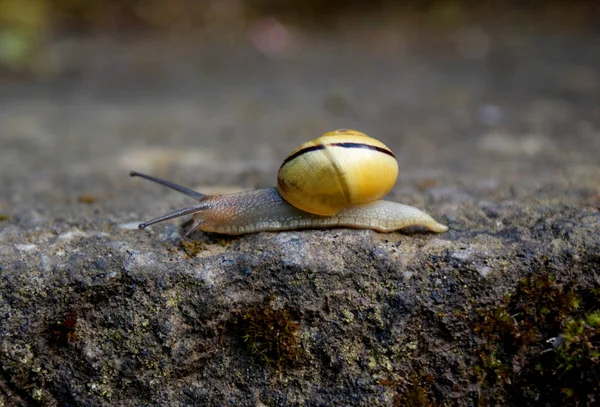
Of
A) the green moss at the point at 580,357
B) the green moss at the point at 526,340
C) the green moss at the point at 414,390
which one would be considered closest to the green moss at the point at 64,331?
the green moss at the point at 414,390

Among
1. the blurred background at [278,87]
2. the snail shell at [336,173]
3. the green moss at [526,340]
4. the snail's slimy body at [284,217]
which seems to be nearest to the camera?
the green moss at [526,340]

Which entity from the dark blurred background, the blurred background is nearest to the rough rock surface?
the blurred background

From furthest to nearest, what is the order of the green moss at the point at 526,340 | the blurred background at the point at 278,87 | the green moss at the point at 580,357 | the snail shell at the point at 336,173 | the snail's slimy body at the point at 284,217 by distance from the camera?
1. the blurred background at the point at 278,87
2. the snail's slimy body at the point at 284,217
3. the snail shell at the point at 336,173
4. the green moss at the point at 526,340
5. the green moss at the point at 580,357

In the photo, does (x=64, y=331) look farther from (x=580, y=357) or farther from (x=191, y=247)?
(x=580, y=357)

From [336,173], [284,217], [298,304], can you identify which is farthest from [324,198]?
[298,304]

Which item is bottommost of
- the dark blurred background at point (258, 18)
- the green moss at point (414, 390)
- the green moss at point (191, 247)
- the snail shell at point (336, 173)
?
the green moss at point (414, 390)

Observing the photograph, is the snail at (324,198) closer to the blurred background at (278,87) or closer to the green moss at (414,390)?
the green moss at (414,390)

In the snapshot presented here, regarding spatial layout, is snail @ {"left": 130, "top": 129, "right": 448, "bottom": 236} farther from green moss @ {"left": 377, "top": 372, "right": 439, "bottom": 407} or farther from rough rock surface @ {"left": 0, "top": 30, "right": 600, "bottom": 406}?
green moss @ {"left": 377, "top": 372, "right": 439, "bottom": 407}
